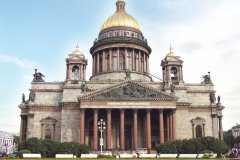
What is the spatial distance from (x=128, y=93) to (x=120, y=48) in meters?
18.2

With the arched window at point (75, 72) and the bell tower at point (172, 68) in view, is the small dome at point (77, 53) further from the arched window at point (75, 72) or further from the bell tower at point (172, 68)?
the bell tower at point (172, 68)

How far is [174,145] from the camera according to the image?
170ft

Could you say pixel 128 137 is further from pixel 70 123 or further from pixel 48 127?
pixel 48 127

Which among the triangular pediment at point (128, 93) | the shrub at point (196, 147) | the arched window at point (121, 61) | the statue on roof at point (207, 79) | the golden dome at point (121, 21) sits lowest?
the shrub at point (196, 147)

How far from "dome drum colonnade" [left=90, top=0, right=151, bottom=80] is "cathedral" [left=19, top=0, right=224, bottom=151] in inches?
33.0

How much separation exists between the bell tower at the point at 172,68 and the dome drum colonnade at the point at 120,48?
742 centimetres

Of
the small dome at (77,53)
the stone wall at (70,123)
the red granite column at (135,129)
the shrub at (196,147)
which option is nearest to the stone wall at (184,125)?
the red granite column at (135,129)

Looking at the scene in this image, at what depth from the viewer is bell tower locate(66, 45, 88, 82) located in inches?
2564

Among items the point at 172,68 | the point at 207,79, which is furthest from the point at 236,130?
the point at 172,68

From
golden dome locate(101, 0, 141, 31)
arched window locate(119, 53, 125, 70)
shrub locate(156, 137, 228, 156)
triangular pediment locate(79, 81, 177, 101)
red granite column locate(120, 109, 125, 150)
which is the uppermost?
golden dome locate(101, 0, 141, 31)

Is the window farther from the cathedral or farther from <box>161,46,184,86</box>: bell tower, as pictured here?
<box>161,46,184,86</box>: bell tower

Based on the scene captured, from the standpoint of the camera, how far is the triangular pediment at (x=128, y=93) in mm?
58344

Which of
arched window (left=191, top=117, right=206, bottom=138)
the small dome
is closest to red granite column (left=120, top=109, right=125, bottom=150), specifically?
arched window (left=191, top=117, right=206, bottom=138)

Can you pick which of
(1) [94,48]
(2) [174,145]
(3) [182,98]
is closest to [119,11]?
(1) [94,48]
